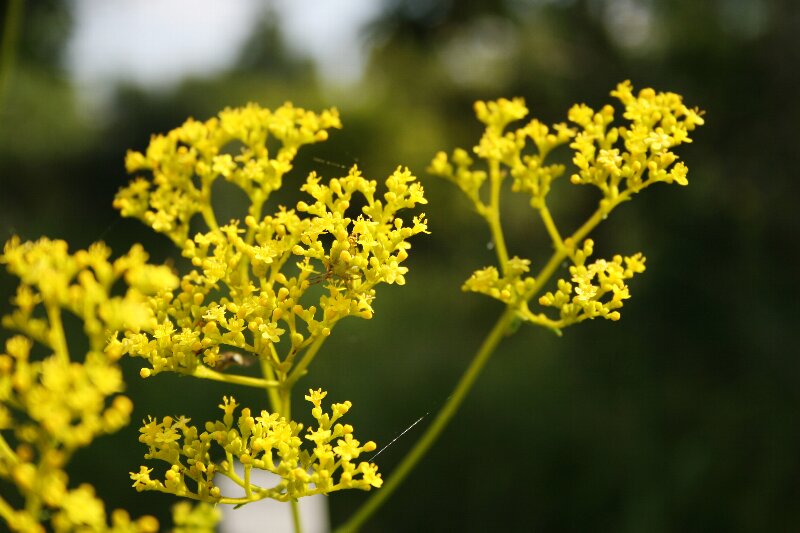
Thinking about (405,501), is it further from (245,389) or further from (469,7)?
(469,7)

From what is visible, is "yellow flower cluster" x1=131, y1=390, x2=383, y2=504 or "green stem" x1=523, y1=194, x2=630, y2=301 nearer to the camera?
"yellow flower cluster" x1=131, y1=390, x2=383, y2=504

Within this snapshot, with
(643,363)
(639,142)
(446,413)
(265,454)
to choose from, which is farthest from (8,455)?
(643,363)

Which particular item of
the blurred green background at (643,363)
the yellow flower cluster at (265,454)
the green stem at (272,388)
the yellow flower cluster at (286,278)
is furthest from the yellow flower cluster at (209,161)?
the blurred green background at (643,363)

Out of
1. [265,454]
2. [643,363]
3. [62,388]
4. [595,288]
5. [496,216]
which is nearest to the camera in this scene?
[62,388]

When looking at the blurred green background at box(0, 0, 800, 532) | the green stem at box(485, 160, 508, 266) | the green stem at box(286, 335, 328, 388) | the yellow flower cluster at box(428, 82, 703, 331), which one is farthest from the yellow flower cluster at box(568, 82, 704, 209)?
the blurred green background at box(0, 0, 800, 532)

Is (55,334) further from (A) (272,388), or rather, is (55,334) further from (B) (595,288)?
(B) (595,288)

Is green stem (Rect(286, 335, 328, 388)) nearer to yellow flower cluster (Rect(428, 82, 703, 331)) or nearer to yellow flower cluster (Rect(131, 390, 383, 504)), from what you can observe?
yellow flower cluster (Rect(131, 390, 383, 504))

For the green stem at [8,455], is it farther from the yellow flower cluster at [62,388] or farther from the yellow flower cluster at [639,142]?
the yellow flower cluster at [639,142]

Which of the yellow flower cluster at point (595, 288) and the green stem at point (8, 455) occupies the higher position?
the yellow flower cluster at point (595, 288)
